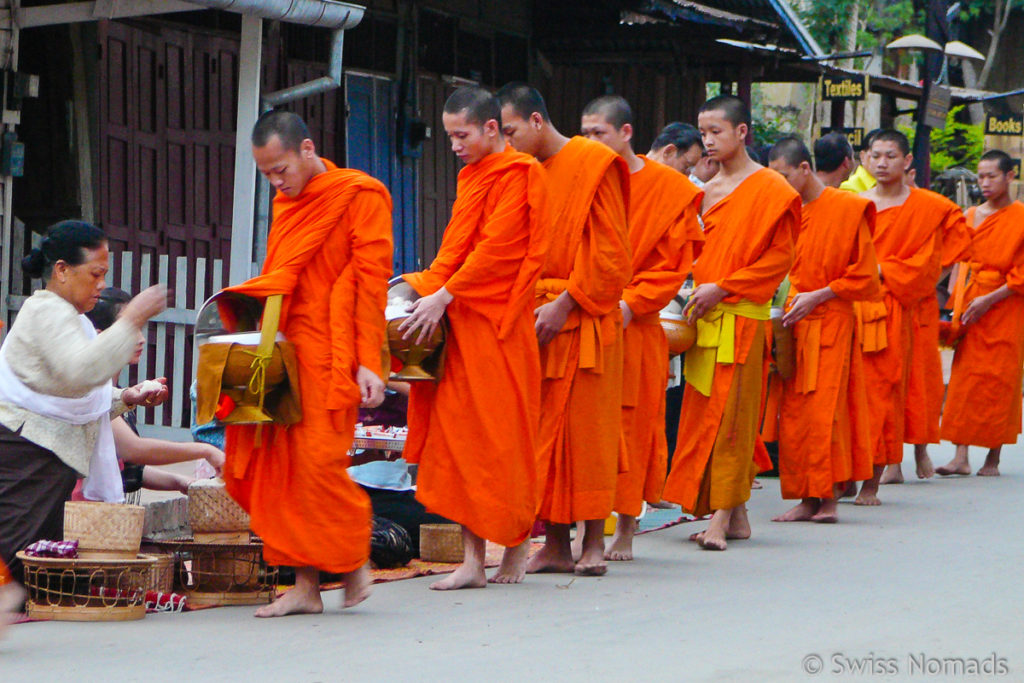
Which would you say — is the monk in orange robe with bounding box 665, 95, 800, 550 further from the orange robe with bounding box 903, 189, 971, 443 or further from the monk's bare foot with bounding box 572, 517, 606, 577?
the orange robe with bounding box 903, 189, 971, 443

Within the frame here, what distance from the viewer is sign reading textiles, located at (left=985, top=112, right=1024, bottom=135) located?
24359mm

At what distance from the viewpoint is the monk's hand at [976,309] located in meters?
10.3

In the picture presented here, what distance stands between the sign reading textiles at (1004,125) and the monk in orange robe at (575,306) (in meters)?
19.7

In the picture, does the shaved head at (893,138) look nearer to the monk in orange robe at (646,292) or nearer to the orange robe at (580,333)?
the monk in orange robe at (646,292)

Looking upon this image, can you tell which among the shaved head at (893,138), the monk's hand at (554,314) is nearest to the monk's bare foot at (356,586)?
the monk's hand at (554,314)

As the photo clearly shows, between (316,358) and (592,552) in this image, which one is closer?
(316,358)

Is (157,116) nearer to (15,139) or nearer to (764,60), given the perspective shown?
(15,139)

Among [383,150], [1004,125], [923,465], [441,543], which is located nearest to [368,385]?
[441,543]

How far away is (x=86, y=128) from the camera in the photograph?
945 cm

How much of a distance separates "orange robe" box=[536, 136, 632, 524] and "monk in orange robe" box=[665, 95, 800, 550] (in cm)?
93

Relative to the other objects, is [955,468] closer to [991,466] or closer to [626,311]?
[991,466]

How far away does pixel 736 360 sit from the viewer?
6996 mm

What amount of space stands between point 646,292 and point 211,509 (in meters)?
2.04

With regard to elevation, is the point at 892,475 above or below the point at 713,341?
below
